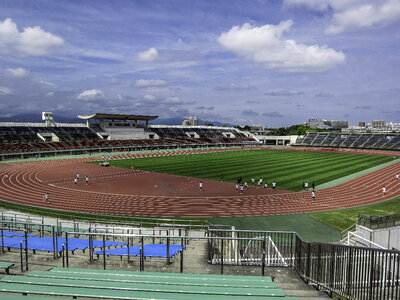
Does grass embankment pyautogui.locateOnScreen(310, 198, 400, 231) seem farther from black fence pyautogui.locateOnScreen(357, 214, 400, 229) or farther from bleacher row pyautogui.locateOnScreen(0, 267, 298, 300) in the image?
bleacher row pyautogui.locateOnScreen(0, 267, 298, 300)

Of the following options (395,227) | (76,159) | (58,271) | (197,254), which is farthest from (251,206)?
(76,159)

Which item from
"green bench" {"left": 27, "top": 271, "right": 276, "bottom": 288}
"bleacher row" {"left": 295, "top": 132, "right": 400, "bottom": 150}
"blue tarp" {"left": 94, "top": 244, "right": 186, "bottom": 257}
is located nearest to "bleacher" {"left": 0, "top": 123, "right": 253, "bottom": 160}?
"bleacher row" {"left": 295, "top": 132, "right": 400, "bottom": 150}

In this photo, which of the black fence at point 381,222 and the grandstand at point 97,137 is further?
the grandstand at point 97,137

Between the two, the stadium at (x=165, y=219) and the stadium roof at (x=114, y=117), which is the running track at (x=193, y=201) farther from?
the stadium roof at (x=114, y=117)

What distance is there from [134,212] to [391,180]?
3049cm

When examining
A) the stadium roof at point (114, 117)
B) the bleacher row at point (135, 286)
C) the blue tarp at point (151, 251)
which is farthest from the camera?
the stadium roof at point (114, 117)

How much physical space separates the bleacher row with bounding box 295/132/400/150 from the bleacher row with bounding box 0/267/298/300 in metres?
88.8

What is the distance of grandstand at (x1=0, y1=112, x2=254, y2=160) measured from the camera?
64.6 m

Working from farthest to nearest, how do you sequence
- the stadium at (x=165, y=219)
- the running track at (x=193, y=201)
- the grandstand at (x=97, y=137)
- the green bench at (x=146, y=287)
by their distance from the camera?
the grandstand at (x=97, y=137) → the running track at (x=193, y=201) → the stadium at (x=165, y=219) → the green bench at (x=146, y=287)

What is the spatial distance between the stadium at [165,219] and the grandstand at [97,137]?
0.40 m

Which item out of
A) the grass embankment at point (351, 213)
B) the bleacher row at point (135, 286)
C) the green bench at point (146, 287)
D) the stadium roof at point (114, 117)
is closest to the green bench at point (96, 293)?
the bleacher row at point (135, 286)

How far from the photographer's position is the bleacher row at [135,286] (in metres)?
5.27

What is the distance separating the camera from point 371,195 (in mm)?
29266

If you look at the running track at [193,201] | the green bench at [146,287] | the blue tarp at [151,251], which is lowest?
the running track at [193,201]
